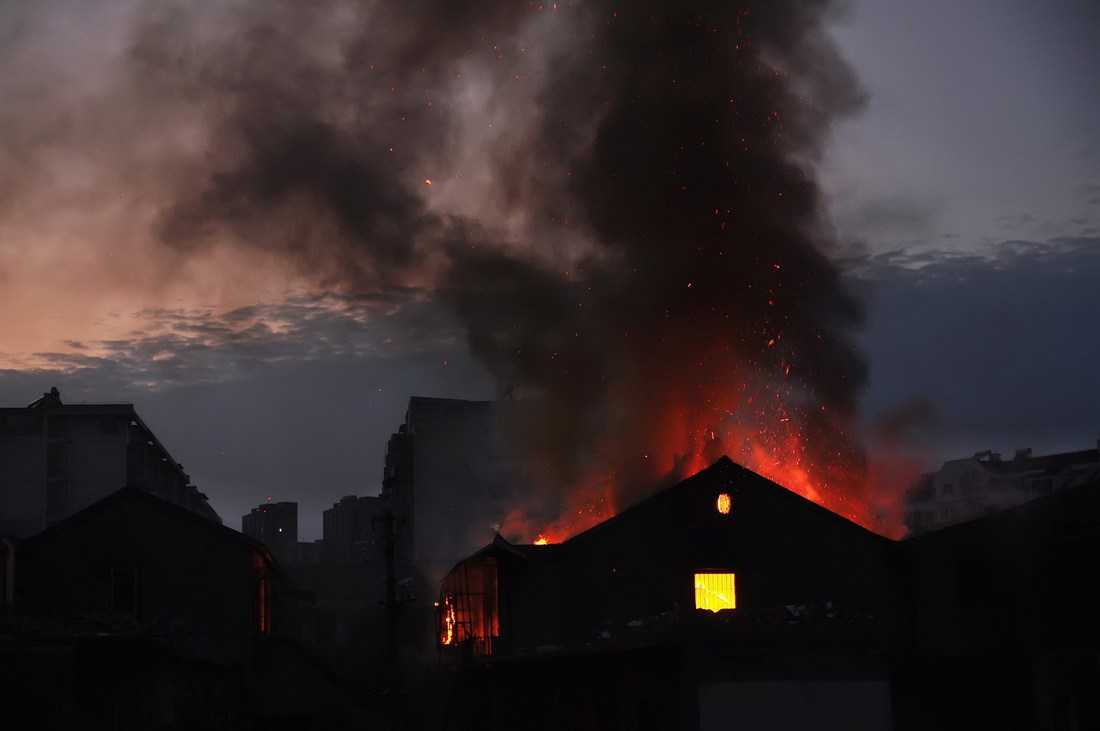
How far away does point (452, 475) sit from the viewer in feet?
244

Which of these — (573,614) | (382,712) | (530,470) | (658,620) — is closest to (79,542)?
(382,712)

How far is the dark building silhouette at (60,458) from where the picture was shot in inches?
2269

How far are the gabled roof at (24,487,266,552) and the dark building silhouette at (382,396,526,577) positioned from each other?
115 ft

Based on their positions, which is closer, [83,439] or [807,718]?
[807,718]

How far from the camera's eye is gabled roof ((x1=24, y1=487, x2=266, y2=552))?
36.7m

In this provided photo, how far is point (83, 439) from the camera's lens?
5925 cm

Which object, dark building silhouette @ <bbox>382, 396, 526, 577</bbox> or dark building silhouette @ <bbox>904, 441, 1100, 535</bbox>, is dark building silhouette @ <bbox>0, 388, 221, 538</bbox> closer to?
dark building silhouette @ <bbox>382, 396, 526, 577</bbox>

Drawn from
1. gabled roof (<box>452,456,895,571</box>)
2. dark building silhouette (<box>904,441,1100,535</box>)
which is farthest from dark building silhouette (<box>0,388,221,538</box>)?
dark building silhouette (<box>904,441,1100,535</box>)

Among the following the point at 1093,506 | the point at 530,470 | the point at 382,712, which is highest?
the point at 530,470

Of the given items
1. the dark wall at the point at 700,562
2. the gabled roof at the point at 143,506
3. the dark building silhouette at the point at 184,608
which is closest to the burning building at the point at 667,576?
the dark wall at the point at 700,562

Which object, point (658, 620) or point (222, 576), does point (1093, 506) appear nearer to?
point (658, 620)

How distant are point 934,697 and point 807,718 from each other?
11.1ft

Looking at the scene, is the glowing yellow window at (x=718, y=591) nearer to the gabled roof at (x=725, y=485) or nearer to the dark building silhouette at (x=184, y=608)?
the gabled roof at (x=725, y=485)

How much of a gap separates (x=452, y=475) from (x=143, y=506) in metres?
37.8
